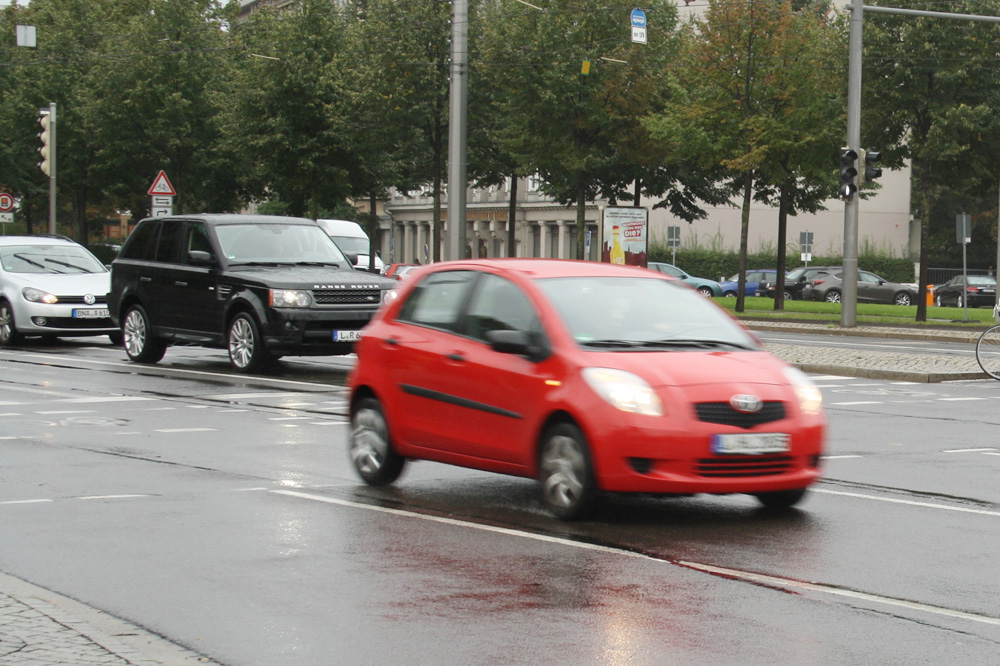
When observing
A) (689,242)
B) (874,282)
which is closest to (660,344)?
(874,282)

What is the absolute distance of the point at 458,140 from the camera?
27703mm

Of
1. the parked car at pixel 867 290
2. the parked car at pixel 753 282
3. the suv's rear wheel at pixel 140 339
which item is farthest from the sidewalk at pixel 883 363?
the parked car at pixel 753 282

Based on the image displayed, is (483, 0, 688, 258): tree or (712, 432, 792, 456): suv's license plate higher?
(483, 0, 688, 258): tree

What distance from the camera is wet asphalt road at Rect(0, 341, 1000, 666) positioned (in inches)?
220

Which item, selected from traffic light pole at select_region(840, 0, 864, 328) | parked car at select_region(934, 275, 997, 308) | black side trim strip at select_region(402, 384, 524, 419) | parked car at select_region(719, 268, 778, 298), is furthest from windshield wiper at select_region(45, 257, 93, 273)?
parked car at select_region(719, 268, 778, 298)

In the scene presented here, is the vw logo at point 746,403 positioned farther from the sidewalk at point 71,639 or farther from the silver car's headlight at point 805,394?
the sidewalk at point 71,639

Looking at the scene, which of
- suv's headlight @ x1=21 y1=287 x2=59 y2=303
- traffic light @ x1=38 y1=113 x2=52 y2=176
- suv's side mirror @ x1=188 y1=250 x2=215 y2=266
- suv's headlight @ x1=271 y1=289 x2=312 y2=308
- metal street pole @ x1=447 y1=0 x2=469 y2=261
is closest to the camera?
suv's headlight @ x1=271 y1=289 x2=312 y2=308

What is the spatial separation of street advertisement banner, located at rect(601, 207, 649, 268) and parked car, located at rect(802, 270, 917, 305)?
2039cm

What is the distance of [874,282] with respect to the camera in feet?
186

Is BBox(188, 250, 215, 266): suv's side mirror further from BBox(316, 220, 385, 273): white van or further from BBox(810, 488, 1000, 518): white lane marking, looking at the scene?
BBox(316, 220, 385, 273): white van

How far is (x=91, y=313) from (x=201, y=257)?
5.04 m

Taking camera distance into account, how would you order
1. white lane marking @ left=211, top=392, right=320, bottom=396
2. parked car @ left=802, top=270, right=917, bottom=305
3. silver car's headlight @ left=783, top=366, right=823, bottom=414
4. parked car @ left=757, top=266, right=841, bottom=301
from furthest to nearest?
parked car @ left=757, top=266, right=841, bottom=301 < parked car @ left=802, top=270, right=917, bottom=305 < white lane marking @ left=211, top=392, right=320, bottom=396 < silver car's headlight @ left=783, top=366, right=823, bottom=414

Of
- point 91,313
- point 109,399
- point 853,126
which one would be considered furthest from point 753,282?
point 109,399

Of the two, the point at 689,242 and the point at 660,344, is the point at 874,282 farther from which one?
the point at 660,344
